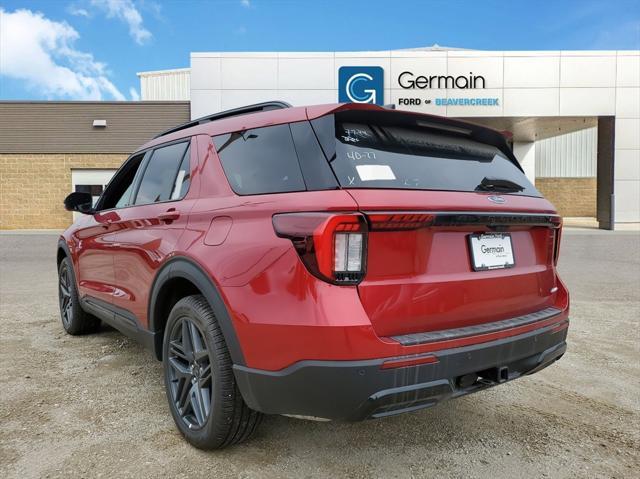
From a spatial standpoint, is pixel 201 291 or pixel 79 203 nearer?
pixel 201 291

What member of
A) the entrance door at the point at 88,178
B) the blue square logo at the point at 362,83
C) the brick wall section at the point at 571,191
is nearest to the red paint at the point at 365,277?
the blue square logo at the point at 362,83

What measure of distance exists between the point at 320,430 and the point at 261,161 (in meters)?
1.52

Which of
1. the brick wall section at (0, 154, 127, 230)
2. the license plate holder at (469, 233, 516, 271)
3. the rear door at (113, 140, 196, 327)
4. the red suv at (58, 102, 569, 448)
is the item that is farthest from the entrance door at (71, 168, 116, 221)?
the license plate holder at (469, 233, 516, 271)

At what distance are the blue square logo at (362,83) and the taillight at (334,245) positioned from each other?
58.7 feet

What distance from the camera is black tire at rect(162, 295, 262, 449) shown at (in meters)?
2.37

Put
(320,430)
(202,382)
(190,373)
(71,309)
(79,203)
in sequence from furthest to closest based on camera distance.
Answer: (71,309) → (79,203) → (320,430) → (190,373) → (202,382)

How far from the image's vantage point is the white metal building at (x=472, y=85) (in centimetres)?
1919

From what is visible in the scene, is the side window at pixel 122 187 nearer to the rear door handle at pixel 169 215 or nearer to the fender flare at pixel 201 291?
the rear door handle at pixel 169 215

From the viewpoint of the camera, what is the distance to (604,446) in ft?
8.91

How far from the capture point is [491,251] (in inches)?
94.7

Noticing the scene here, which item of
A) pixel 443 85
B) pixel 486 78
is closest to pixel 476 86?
pixel 486 78

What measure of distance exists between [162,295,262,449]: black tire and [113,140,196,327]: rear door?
40 centimetres

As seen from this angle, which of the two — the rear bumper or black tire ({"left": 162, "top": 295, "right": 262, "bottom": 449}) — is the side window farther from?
the rear bumper

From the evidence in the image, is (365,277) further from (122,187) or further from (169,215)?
(122,187)
